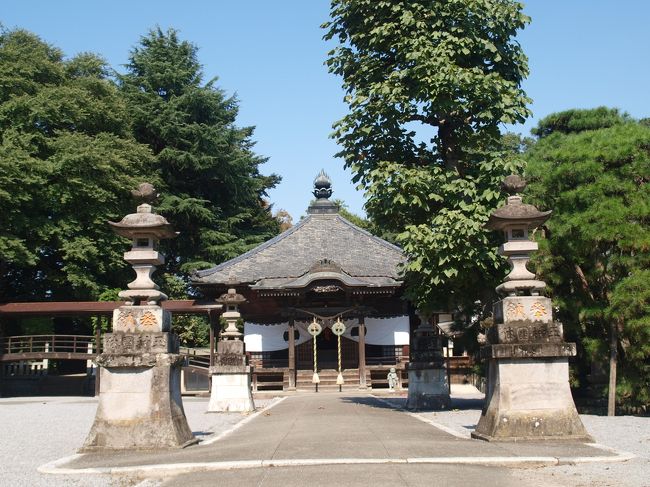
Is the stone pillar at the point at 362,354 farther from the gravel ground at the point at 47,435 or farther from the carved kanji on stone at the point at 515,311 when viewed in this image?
the carved kanji on stone at the point at 515,311

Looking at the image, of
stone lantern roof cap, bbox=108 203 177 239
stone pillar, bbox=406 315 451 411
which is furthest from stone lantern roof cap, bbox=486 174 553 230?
stone pillar, bbox=406 315 451 411

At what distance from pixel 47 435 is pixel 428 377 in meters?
9.19

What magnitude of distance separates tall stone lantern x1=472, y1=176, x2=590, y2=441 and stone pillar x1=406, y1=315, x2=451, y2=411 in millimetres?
6845

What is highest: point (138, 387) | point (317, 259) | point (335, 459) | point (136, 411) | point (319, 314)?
point (317, 259)

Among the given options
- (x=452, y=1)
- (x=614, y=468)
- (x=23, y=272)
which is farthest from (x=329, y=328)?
(x=614, y=468)

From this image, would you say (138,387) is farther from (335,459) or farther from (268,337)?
(268,337)

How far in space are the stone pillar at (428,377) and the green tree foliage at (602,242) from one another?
3.70 meters

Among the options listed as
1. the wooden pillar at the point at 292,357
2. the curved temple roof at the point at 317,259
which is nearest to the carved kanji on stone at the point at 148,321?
the curved temple roof at the point at 317,259

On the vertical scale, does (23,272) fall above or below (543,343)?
above

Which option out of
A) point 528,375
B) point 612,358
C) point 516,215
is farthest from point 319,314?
point 528,375

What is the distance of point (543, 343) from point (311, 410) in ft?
29.1

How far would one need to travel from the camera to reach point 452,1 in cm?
1431

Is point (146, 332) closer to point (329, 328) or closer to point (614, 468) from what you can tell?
point (614, 468)

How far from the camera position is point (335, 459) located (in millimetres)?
7859
